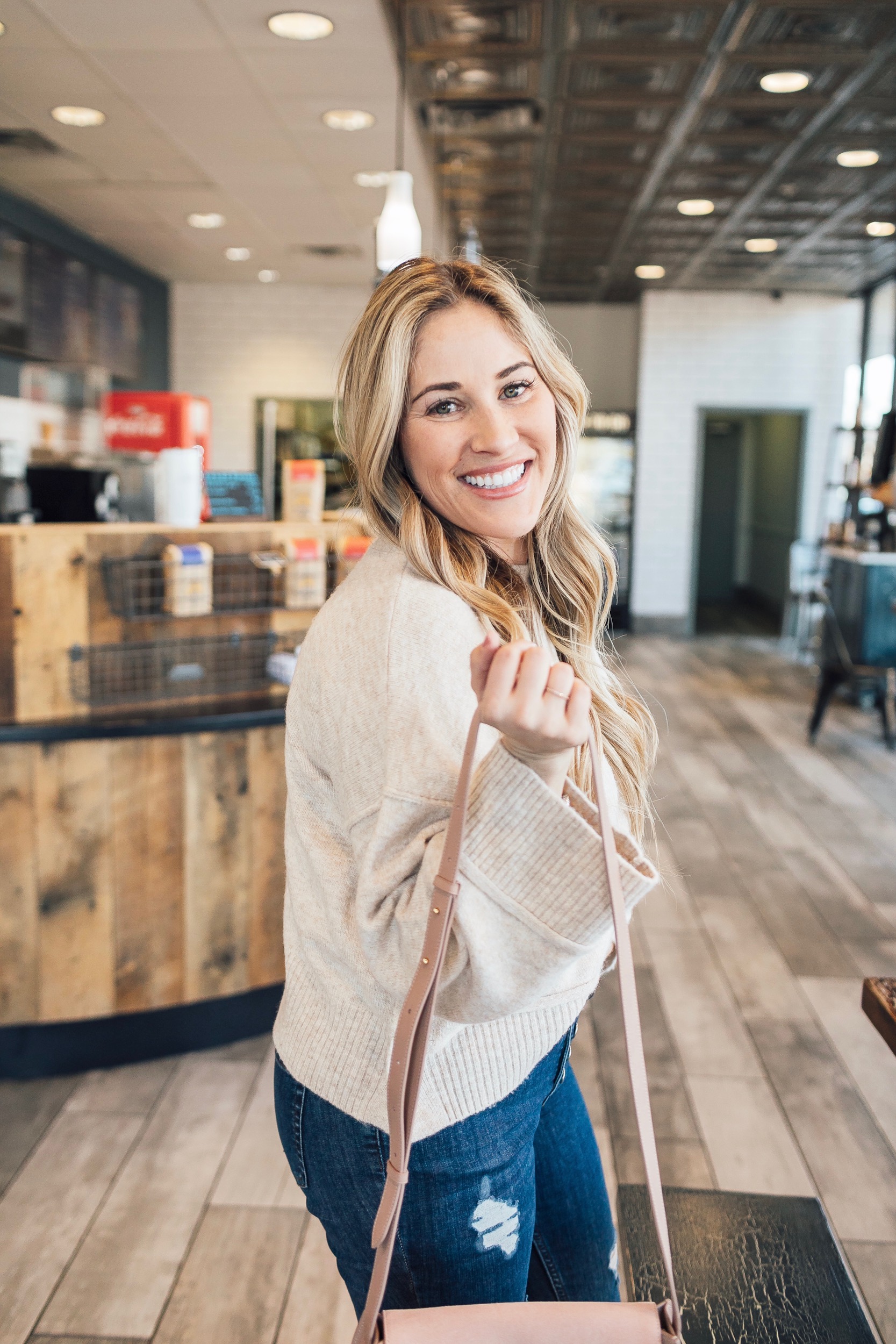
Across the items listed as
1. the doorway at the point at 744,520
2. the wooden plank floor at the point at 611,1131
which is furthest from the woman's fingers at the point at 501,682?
the doorway at the point at 744,520

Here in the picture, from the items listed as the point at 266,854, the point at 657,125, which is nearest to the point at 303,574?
the point at 266,854

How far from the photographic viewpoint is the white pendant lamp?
9.80 feet

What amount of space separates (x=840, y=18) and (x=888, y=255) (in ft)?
14.9

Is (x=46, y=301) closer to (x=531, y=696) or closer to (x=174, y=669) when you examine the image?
(x=174, y=669)

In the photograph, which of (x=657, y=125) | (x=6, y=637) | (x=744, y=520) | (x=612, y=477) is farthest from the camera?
(x=744, y=520)

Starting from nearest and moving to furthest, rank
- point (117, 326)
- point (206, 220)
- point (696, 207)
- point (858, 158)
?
point (858, 158) < point (206, 220) < point (696, 207) < point (117, 326)

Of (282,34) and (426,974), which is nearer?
(426,974)

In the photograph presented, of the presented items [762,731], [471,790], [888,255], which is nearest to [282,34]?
[471,790]

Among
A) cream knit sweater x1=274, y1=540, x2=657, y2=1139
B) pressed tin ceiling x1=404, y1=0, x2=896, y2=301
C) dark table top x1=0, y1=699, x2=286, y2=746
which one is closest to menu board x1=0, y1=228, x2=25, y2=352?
pressed tin ceiling x1=404, y1=0, x2=896, y2=301

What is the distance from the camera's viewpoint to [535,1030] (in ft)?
3.19

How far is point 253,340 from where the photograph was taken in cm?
872

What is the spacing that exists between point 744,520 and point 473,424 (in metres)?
12.7

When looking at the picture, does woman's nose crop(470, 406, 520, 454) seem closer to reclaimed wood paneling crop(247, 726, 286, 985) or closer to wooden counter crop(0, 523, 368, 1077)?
wooden counter crop(0, 523, 368, 1077)

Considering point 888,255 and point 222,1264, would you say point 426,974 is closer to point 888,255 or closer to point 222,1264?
point 222,1264
